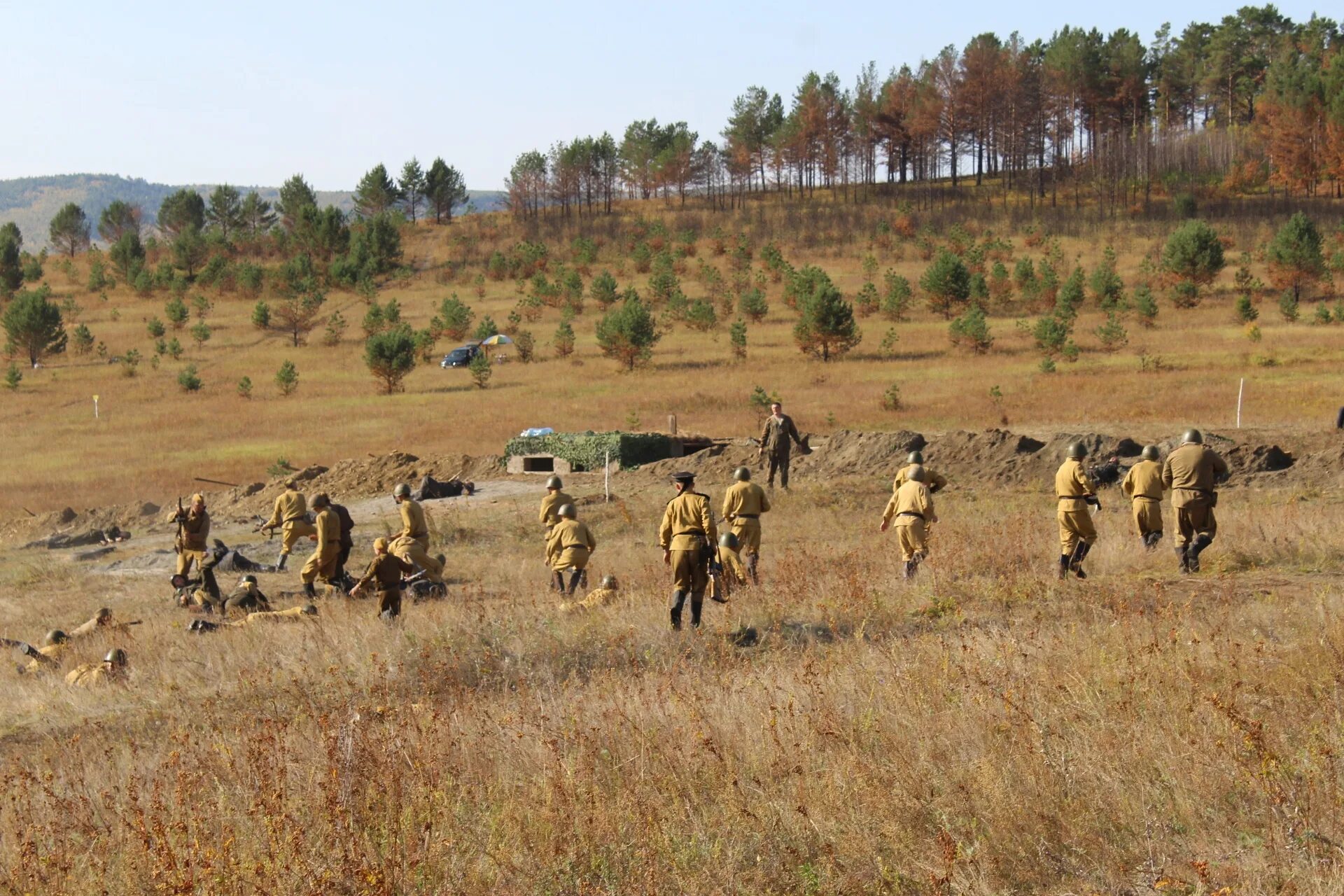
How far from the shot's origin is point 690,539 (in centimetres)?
938

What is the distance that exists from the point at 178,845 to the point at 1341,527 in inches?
446

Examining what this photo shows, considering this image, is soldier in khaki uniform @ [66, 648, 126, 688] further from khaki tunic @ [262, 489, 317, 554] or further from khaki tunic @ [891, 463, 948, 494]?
khaki tunic @ [891, 463, 948, 494]

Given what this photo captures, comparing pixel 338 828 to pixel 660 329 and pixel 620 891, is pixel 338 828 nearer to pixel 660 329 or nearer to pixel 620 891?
pixel 620 891

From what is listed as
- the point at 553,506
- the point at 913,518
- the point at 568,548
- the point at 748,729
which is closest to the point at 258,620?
the point at 568,548

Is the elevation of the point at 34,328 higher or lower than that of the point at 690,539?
higher

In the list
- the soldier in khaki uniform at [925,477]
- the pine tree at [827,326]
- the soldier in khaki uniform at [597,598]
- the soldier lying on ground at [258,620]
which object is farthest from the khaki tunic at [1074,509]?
the pine tree at [827,326]

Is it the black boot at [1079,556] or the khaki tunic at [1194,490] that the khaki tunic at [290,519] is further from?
the khaki tunic at [1194,490]

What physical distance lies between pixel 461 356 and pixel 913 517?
4530 cm

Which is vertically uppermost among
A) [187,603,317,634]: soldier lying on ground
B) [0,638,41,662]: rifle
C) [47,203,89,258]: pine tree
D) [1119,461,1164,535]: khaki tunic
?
[47,203,89,258]: pine tree

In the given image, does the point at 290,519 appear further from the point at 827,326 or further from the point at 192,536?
the point at 827,326

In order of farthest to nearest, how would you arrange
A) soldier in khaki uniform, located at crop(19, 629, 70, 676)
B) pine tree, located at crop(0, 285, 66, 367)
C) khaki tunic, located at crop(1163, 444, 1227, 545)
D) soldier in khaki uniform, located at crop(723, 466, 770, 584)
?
1. pine tree, located at crop(0, 285, 66, 367)
2. soldier in khaki uniform, located at crop(723, 466, 770, 584)
3. soldier in khaki uniform, located at crop(19, 629, 70, 676)
4. khaki tunic, located at crop(1163, 444, 1227, 545)

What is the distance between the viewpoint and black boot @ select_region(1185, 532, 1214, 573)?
10.7m

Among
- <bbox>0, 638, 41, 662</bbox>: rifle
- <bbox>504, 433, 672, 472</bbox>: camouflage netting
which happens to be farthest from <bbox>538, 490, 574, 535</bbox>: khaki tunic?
<bbox>504, 433, 672, 472</bbox>: camouflage netting

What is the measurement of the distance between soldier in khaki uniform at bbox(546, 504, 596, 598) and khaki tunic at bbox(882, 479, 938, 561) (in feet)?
10.5
